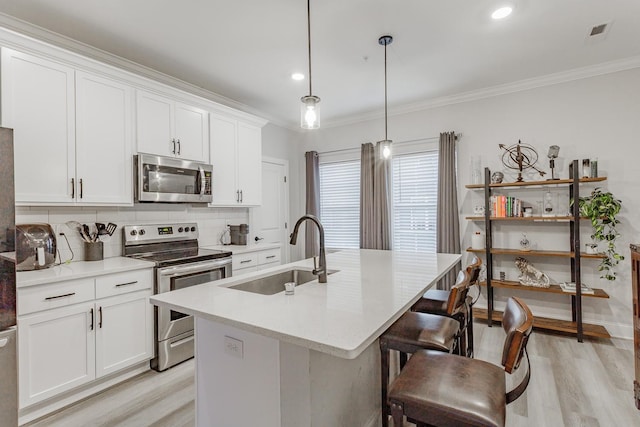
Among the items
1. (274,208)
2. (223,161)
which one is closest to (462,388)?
(223,161)

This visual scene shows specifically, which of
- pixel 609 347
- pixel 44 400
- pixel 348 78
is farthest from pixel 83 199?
pixel 609 347

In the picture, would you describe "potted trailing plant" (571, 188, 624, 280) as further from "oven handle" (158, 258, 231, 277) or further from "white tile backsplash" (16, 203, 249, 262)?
"white tile backsplash" (16, 203, 249, 262)

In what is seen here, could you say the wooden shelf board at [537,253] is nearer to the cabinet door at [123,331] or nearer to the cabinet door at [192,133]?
the cabinet door at [192,133]

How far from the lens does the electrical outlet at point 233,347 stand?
4.55 feet

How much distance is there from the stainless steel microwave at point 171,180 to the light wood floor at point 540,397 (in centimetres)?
154

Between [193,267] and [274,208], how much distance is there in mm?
2252

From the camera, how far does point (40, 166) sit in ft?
7.46

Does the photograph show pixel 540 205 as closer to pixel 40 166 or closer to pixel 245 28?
pixel 245 28

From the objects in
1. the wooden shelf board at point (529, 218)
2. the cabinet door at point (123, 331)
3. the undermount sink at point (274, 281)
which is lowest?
the cabinet door at point (123, 331)

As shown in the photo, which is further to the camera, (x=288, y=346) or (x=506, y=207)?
(x=506, y=207)

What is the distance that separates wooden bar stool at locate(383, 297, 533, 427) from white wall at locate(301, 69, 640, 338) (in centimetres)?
280

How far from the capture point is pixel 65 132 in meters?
2.40

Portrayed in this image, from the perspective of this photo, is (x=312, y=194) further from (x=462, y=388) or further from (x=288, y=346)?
(x=462, y=388)

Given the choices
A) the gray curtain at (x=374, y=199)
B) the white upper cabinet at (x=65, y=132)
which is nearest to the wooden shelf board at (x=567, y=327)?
the gray curtain at (x=374, y=199)
